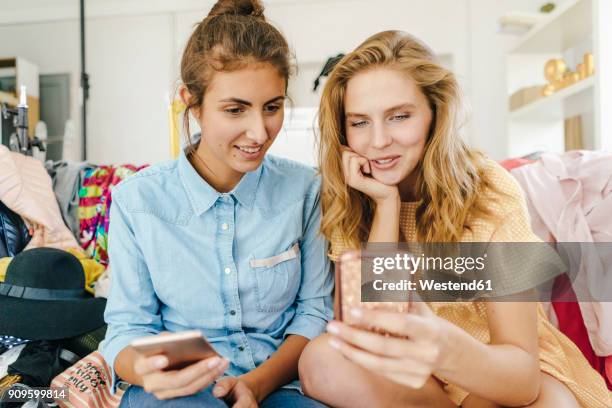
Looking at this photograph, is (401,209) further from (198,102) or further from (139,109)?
(139,109)

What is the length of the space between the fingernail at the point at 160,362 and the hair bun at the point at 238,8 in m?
0.70

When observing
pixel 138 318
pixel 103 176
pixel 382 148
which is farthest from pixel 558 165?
pixel 103 176

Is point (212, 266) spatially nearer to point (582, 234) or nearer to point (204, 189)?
point (204, 189)

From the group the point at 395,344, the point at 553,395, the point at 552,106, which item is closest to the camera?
the point at 395,344

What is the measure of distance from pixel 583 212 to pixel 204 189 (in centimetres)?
87

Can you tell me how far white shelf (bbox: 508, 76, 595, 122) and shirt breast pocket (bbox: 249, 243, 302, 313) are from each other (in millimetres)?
1974

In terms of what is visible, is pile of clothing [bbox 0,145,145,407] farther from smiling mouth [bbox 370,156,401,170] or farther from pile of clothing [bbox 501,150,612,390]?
pile of clothing [bbox 501,150,612,390]

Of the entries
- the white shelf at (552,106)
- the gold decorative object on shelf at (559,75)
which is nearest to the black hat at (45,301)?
the white shelf at (552,106)

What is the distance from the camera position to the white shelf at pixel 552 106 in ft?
8.43

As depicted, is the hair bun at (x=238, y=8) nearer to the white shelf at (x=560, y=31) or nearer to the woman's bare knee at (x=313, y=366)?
the woman's bare knee at (x=313, y=366)

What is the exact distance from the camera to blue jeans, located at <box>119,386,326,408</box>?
31.5 inches

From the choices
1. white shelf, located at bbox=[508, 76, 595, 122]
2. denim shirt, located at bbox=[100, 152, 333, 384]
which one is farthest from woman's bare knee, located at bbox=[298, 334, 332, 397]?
white shelf, located at bbox=[508, 76, 595, 122]

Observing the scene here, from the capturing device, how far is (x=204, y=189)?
1077 mm

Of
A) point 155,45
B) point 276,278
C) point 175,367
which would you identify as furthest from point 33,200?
point 155,45
